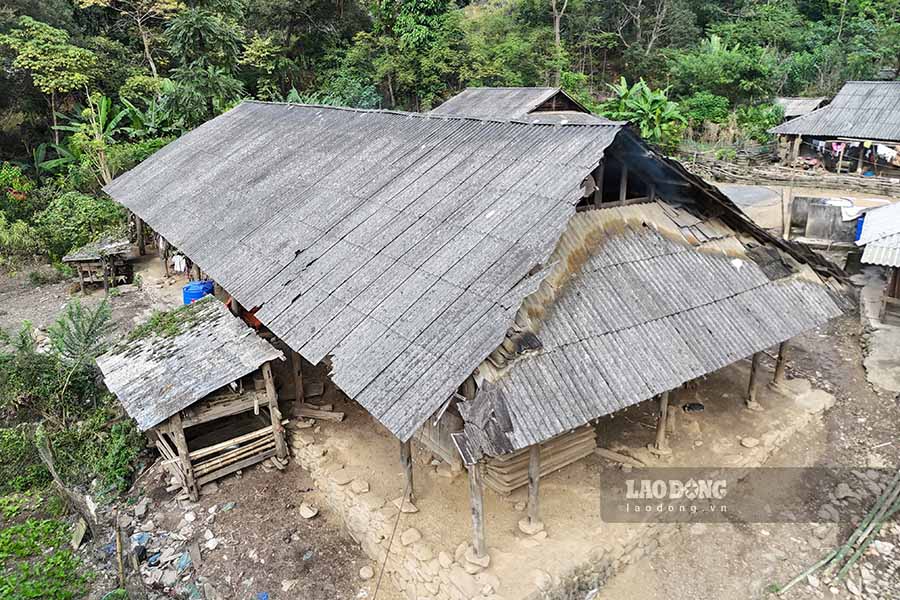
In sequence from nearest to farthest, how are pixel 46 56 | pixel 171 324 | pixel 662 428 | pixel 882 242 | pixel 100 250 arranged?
pixel 662 428 < pixel 171 324 < pixel 882 242 < pixel 100 250 < pixel 46 56

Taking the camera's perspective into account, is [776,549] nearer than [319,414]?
Yes

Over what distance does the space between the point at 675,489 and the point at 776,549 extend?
57.0 inches

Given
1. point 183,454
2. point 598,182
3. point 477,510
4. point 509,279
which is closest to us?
point 477,510

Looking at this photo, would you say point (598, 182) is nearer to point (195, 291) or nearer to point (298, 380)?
point (298, 380)

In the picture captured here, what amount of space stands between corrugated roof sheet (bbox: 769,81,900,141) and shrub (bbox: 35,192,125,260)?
2743 cm

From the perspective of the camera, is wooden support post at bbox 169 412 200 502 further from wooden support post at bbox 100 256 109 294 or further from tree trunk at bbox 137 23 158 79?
tree trunk at bbox 137 23 158 79

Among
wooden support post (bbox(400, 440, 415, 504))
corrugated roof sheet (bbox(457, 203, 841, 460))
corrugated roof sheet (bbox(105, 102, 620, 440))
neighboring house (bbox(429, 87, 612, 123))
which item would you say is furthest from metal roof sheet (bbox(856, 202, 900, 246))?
wooden support post (bbox(400, 440, 415, 504))

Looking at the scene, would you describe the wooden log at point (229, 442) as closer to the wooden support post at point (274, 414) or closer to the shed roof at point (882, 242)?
the wooden support post at point (274, 414)

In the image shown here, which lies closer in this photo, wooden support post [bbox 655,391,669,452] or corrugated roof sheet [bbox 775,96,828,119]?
wooden support post [bbox 655,391,669,452]

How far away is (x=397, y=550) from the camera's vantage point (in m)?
7.95

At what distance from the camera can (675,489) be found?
29.8 ft

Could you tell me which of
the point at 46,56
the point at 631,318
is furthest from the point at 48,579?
the point at 46,56

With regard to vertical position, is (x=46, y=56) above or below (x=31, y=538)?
above

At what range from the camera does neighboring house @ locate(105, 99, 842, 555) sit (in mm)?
6910
